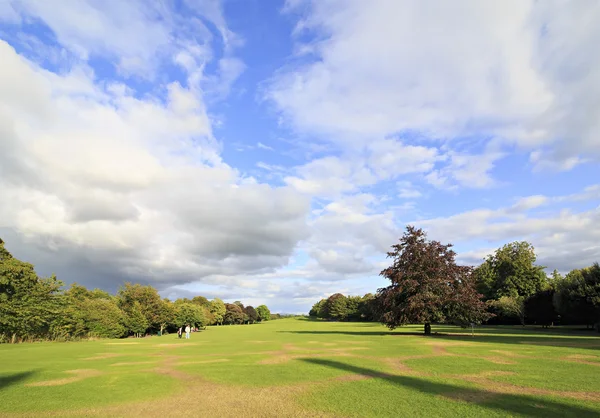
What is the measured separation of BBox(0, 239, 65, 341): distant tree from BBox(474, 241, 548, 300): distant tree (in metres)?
82.2

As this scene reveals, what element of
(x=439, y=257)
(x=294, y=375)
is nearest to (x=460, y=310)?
(x=439, y=257)

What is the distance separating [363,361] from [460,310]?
87.9ft

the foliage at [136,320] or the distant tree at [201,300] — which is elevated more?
the distant tree at [201,300]

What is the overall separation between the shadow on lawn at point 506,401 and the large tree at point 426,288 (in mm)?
28034

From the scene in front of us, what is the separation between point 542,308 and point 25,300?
3396 inches

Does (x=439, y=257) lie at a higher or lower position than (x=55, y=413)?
higher

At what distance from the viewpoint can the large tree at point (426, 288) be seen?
4278 centimetres

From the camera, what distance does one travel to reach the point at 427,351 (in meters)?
26.9

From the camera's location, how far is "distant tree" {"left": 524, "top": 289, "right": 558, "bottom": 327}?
224ft

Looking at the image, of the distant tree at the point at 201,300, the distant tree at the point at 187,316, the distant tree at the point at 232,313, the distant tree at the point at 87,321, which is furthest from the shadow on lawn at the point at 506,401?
the distant tree at the point at 232,313

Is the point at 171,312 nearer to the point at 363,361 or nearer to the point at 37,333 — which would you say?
the point at 37,333

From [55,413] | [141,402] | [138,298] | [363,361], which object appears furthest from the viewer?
[138,298]

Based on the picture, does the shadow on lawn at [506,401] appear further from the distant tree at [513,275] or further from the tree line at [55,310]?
the distant tree at [513,275]

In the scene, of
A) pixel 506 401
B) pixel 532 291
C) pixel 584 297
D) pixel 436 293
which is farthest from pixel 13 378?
pixel 532 291
